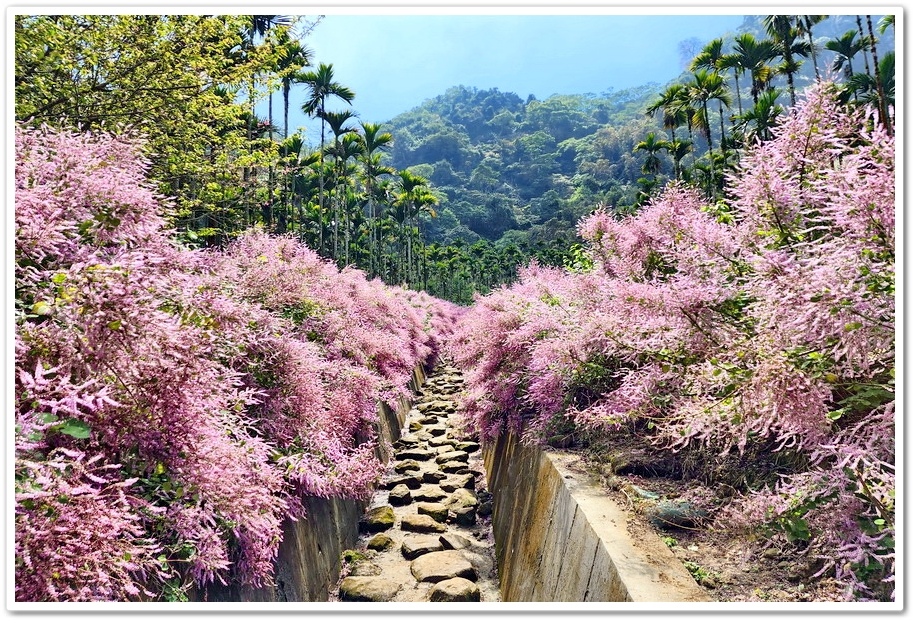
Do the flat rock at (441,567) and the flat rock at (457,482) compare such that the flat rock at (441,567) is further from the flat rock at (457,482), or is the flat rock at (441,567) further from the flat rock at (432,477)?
the flat rock at (432,477)

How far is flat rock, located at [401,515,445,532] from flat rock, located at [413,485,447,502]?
0.93 meters

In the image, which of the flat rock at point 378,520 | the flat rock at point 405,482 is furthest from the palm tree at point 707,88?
the flat rock at point 378,520

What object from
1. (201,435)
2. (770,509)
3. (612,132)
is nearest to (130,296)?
(201,435)

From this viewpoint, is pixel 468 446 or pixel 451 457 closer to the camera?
pixel 451 457

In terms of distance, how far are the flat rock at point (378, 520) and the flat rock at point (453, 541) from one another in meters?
1.12

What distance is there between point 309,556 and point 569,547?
10.0 feet

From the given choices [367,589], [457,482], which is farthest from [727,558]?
[457,482]

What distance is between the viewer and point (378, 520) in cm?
844

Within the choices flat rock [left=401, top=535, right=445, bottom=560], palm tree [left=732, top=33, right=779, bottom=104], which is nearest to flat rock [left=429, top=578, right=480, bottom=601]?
flat rock [left=401, top=535, right=445, bottom=560]

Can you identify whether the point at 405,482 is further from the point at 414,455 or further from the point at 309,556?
the point at 309,556

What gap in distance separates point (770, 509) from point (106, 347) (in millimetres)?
4219

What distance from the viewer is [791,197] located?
3.46 metres

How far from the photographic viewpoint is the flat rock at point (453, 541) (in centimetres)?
757
